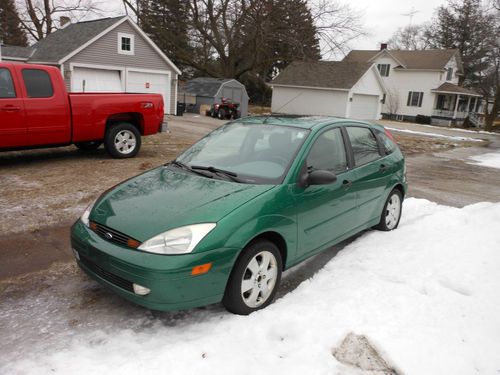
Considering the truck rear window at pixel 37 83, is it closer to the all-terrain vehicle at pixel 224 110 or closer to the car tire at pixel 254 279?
the car tire at pixel 254 279

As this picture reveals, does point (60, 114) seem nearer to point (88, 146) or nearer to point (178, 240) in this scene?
point (88, 146)

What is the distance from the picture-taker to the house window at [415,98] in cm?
4169

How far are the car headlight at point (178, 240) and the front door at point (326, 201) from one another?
3.30 feet

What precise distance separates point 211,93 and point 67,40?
830 cm

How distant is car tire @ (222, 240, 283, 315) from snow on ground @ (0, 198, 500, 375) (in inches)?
3.6

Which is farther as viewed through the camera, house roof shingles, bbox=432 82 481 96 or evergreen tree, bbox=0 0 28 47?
evergreen tree, bbox=0 0 28 47

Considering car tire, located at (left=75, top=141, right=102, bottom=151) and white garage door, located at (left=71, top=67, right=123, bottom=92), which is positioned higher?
white garage door, located at (left=71, top=67, right=123, bottom=92)

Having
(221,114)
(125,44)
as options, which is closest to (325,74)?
(221,114)

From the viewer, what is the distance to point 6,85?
7.32 meters

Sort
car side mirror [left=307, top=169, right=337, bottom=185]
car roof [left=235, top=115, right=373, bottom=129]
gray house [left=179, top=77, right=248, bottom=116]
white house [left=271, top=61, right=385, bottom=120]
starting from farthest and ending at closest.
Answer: white house [left=271, top=61, right=385, bottom=120], gray house [left=179, top=77, right=248, bottom=116], car roof [left=235, top=115, right=373, bottom=129], car side mirror [left=307, top=169, right=337, bottom=185]

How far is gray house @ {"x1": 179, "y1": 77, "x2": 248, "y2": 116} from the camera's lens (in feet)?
84.0

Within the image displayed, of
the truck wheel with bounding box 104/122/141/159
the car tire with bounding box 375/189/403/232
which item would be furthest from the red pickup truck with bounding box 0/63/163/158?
the car tire with bounding box 375/189/403/232

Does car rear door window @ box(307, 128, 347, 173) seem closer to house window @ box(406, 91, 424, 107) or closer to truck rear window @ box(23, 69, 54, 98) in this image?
truck rear window @ box(23, 69, 54, 98)

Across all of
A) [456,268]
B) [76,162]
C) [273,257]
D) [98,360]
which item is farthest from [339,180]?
[76,162]
